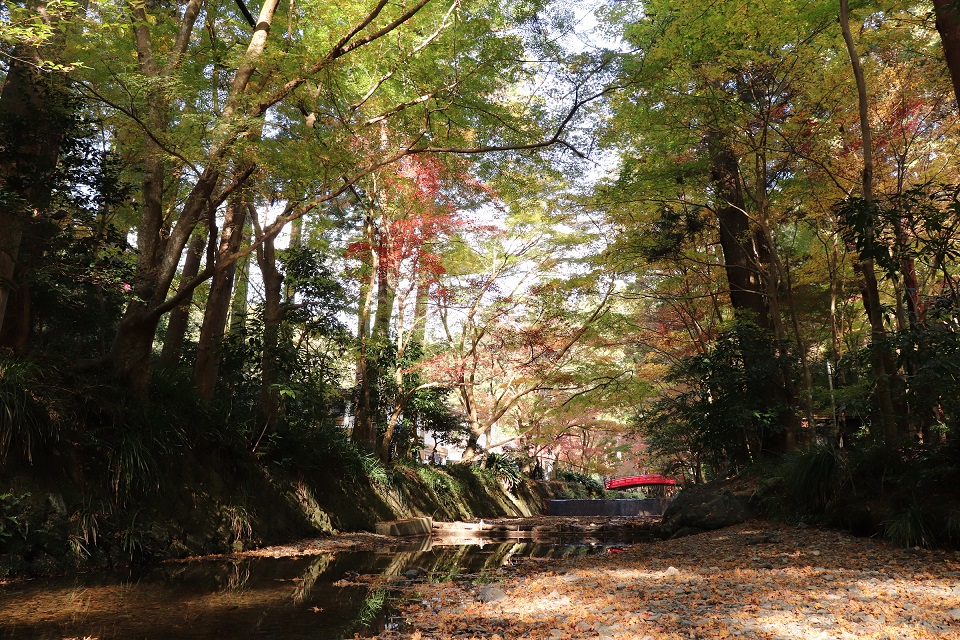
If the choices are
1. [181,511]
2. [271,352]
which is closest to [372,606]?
[181,511]

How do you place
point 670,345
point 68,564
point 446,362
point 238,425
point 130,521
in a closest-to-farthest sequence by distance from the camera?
point 68,564 < point 130,521 < point 238,425 < point 446,362 < point 670,345

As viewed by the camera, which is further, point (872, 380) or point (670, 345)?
point (670, 345)

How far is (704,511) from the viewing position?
7.79 meters

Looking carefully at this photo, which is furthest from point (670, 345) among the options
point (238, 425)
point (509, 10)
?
point (238, 425)

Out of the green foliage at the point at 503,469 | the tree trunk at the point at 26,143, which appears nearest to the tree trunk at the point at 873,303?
the tree trunk at the point at 26,143

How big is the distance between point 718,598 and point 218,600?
327 cm

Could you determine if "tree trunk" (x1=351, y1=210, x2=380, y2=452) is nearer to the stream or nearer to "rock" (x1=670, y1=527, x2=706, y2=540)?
the stream

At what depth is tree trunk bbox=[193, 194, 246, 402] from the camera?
849cm

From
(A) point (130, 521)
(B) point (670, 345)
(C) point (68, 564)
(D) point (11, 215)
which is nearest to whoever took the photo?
(C) point (68, 564)

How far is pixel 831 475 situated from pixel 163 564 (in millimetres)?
6719

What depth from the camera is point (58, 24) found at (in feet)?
18.1

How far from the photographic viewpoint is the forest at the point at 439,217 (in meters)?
5.44

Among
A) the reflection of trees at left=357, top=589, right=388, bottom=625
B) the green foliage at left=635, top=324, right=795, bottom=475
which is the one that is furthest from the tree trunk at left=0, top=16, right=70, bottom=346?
the green foliage at left=635, top=324, right=795, bottom=475

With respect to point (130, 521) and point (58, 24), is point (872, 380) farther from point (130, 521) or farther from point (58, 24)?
point (58, 24)
